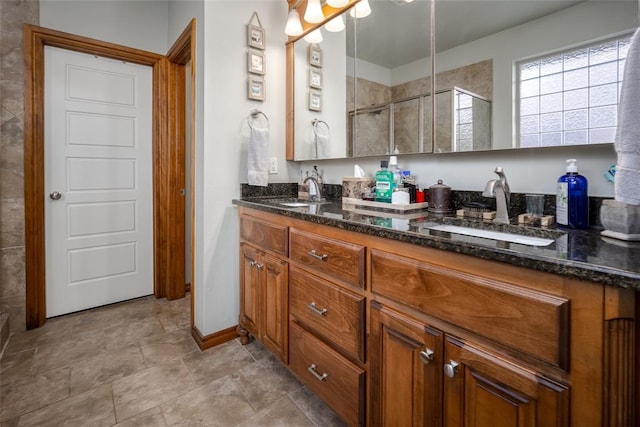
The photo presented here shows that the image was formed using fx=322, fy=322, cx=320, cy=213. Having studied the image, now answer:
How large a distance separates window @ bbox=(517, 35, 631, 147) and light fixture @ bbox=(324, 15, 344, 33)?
3.76ft

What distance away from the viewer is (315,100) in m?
2.19

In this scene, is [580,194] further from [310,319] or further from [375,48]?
[375,48]

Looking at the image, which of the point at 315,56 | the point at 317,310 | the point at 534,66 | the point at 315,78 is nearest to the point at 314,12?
the point at 315,56

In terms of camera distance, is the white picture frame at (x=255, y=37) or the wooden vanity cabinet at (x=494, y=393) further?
the white picture frame at (x=255, y=37)

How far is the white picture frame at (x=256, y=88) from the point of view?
207 cm

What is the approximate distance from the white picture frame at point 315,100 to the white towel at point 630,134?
64.3 inches

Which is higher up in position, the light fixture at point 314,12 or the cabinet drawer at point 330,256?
the light fixture at point 314,12

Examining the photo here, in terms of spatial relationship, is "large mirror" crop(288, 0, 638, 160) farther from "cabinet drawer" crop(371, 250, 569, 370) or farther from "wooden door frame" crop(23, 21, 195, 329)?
"wooden door frame" crop(23, 21, 195, 329)

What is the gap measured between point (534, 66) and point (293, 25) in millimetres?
1481

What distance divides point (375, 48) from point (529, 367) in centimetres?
166

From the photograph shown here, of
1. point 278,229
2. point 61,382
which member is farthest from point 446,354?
point 61,382

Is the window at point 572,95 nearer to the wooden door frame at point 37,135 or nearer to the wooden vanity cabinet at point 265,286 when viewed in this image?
the wooden vanity cabinet at point 265,286

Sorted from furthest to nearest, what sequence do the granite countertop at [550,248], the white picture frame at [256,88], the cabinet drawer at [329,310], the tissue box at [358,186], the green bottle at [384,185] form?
the white picture frame at [256,88], the tissue box at [358,186], the green bottle at [384,185], the cabinet drawer at [329,310], the granite countertop at [550,248]

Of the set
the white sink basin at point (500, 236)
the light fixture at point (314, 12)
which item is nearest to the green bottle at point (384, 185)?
the white sink basin at point (500, 236)
